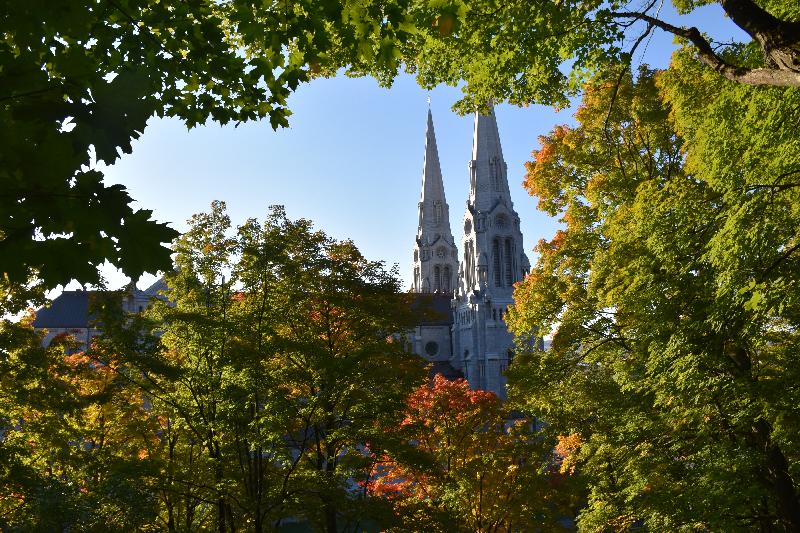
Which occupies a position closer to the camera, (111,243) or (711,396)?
(111,243)

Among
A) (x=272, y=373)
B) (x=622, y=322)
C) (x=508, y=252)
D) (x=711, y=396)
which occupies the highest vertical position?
(x=508, y=252)

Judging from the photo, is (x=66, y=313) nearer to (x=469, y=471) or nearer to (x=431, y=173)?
(x=431, y=173)

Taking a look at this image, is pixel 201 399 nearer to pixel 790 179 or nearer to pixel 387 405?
pixel 387 405

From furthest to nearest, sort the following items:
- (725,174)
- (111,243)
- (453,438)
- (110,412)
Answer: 1. (453,438)
2. (110,412)
3. (725,174)
4. (111,243)

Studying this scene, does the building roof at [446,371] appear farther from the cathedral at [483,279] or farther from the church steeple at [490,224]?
the church steeple at [490,224]

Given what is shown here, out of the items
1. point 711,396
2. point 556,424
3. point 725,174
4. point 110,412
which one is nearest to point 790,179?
point 725,174

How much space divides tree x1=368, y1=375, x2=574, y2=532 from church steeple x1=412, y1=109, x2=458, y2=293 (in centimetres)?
6471

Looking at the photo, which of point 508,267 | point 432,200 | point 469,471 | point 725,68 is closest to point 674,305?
point 725,68

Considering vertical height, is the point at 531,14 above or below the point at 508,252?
below

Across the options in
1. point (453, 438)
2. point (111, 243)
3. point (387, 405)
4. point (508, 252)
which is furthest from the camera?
point (508, 252)

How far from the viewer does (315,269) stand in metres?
14.5

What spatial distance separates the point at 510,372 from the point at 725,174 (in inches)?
322

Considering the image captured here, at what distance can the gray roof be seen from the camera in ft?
198

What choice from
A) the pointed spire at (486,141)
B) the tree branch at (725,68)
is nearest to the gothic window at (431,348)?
the pointed spire at (486,141)
